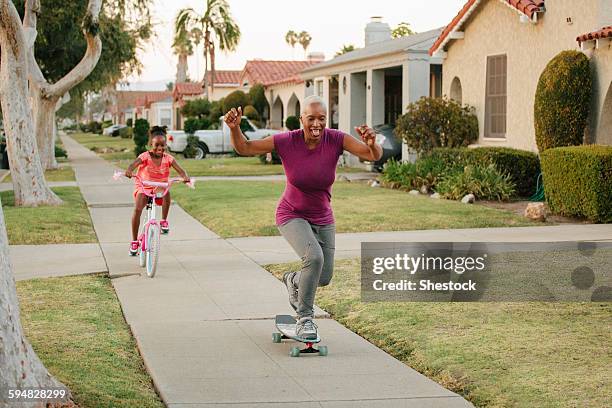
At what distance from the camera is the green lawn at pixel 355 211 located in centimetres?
1481

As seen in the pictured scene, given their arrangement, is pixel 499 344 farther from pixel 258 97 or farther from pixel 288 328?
pixel 258 97

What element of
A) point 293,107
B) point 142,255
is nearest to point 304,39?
point 293,107

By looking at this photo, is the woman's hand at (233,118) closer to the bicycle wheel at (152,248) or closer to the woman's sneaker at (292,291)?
the woman's sneaker at (292,291)

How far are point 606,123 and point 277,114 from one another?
3170 centimetres

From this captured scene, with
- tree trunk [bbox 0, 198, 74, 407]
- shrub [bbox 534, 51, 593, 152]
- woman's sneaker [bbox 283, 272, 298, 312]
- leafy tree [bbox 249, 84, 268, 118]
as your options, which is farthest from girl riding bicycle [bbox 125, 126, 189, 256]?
leafy tree [bbox 249, 84, 268, 118]

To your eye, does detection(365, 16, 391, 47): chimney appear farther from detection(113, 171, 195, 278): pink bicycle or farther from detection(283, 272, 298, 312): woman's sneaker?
detection(283, 272, 298, 312): woman's sneaker

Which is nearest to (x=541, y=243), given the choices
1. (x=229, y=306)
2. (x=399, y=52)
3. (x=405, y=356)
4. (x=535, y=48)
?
(x=229, y=306)

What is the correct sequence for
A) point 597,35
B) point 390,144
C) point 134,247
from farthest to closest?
point 390,144, point 597,35, point 134,247

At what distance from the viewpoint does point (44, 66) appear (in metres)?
35.8

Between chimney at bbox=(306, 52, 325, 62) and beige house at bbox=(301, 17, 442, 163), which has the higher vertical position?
chimney at bbox=(306, 52, 325, 62)

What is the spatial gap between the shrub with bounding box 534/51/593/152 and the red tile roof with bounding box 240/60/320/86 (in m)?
29.3

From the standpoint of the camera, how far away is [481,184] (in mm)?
18125

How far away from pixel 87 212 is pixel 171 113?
68.8 metres

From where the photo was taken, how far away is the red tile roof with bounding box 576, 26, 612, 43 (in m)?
16.1
